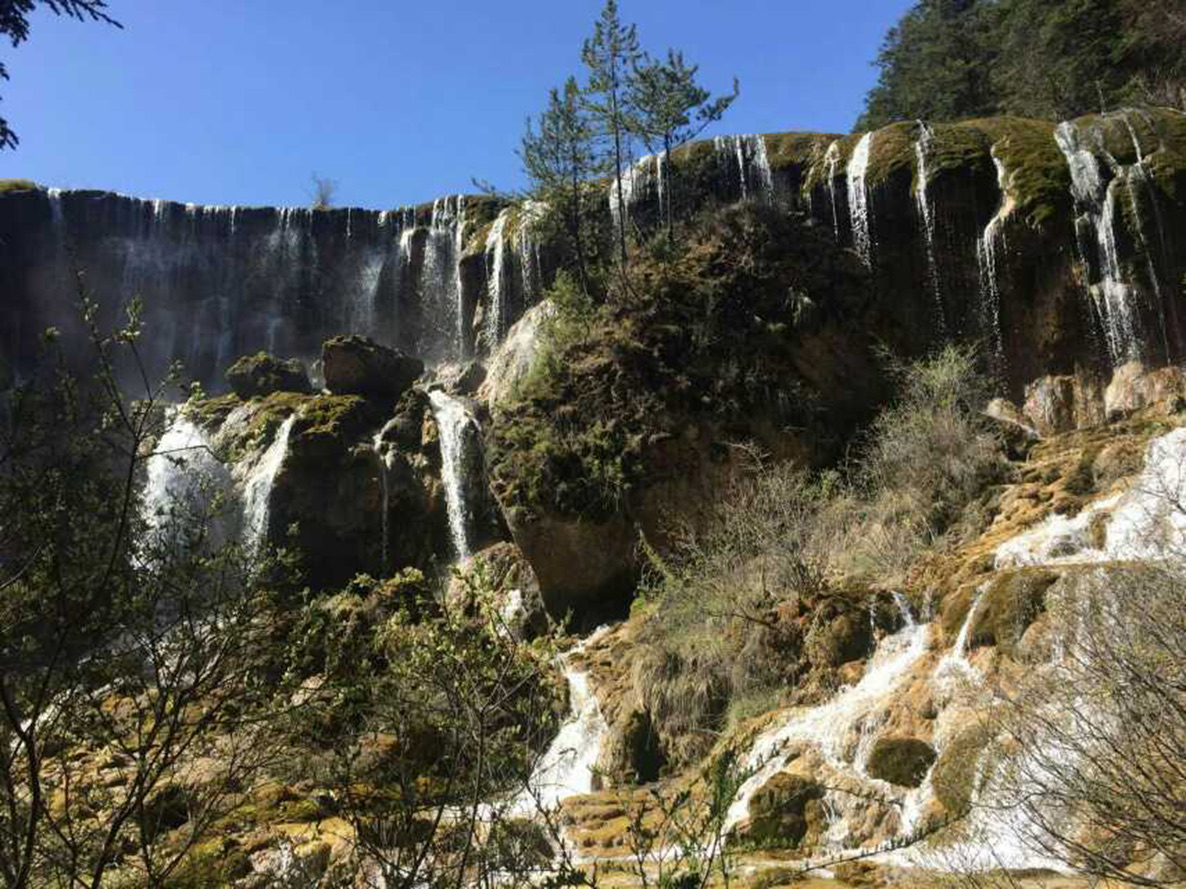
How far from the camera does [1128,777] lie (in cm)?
416

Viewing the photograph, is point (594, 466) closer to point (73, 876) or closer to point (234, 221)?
point (73, 876)

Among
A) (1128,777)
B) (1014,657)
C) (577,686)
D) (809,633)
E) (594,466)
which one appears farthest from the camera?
(594,466)

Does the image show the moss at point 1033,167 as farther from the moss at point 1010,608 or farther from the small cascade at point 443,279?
the small cascade at point 443,279

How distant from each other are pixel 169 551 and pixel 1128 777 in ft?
16.4

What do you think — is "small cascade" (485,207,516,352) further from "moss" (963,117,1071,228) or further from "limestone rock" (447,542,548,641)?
"moss" (963,117,1071,228)

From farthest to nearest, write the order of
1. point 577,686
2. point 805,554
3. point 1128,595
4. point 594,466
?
point 594,466
point 577,686
point 805,554
point 1128,595

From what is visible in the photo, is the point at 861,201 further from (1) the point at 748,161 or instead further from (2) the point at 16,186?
(2) the point at 16,186

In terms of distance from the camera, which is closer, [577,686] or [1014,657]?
[1014,657]

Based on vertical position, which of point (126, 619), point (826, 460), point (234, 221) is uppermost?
point (234, 221)

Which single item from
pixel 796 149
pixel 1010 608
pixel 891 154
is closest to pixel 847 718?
pixel 1010 608

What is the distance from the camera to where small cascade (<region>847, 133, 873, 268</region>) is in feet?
67.1

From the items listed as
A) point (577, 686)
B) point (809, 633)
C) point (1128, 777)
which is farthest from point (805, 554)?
point (1128, 777)

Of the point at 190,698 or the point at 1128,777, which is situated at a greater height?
the point at 190,698

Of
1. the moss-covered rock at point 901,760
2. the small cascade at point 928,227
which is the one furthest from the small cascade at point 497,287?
the moss-covered rock at point 901,760
